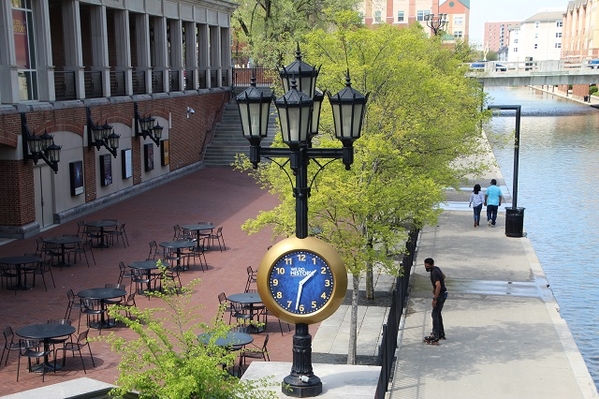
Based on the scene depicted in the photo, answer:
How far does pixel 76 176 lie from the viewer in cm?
2592

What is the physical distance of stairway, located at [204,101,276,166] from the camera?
133 feet

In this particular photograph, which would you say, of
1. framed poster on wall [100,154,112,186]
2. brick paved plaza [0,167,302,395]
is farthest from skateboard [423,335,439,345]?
framed poster on wall [100,154,112,186]

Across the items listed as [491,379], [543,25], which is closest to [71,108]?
[491,379]

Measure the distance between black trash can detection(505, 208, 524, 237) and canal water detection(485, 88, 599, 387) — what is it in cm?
85

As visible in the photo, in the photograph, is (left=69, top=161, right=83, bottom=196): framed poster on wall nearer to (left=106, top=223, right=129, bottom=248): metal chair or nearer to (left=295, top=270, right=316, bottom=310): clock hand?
(left=106, top=223, right=129, bottom=248): metal chair

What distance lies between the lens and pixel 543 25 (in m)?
192

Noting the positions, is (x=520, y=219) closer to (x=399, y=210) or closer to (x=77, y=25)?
(x=399, y=210)

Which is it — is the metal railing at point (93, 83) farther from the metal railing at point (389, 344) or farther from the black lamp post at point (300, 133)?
the black lamp post at point (300, 133)

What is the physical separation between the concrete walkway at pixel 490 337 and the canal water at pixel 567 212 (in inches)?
30.2

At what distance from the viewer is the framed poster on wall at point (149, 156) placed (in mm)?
32625

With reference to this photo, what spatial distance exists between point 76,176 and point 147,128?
6.28m

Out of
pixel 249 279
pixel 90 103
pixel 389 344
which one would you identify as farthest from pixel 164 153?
pixel 389 344

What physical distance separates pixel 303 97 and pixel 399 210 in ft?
17.2

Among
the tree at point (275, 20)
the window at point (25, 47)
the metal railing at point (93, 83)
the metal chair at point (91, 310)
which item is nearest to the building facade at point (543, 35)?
the tree at point (275, 20)
